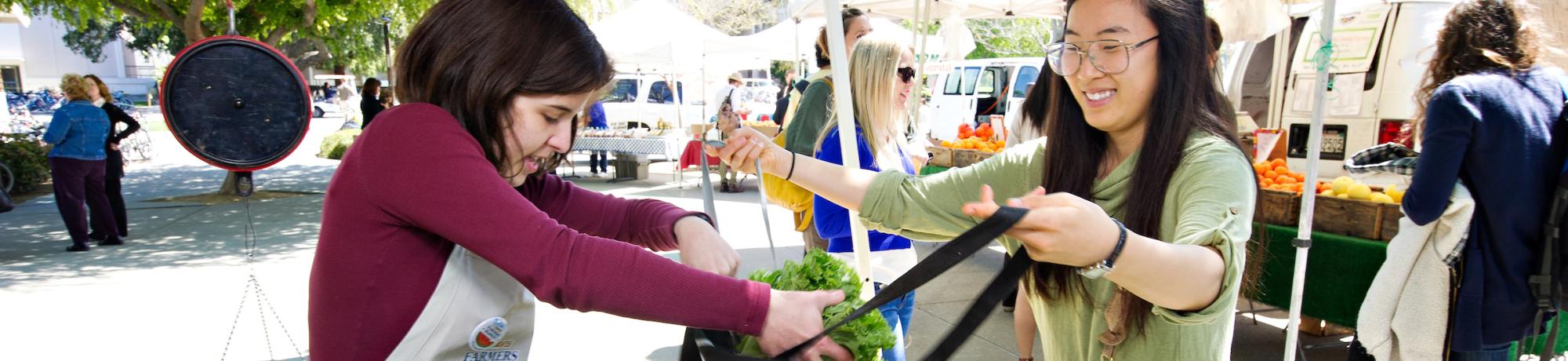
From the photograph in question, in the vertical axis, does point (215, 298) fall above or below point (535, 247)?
below

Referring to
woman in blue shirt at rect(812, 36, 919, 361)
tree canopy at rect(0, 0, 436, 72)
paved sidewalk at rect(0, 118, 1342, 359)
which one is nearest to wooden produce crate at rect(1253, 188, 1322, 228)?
paved sidewalk at rect(0, 118, 1342, 359)

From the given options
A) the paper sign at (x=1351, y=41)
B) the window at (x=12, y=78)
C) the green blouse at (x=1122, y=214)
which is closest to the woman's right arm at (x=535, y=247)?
the green blouse at (x=1122, y=214)

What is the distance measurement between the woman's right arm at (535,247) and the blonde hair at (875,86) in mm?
2193

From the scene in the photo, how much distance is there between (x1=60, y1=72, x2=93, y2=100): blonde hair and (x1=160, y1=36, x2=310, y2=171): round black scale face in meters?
6.19

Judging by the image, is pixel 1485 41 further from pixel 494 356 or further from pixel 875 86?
pixel 494 356

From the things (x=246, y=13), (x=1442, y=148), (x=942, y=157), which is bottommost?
(x=942, y=157)

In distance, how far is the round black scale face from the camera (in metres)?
3.24

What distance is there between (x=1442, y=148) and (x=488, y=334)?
291cm

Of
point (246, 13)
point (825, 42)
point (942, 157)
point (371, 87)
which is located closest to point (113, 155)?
point (246, 13)

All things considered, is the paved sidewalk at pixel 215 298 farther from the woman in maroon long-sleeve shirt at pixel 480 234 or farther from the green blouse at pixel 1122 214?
the woman in maroon long-sleeve shirt at pixel 480 234

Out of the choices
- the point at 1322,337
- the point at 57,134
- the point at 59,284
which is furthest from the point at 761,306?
the point at 57,134

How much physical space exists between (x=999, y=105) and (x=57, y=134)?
1300 cm

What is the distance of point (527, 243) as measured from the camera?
125 centimetres

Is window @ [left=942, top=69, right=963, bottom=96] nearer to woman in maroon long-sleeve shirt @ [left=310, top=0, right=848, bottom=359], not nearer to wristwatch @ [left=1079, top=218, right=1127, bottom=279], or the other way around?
woman in maroon long-sleeve shirt @ [left=310, top=0, right=848, bottom=359]
